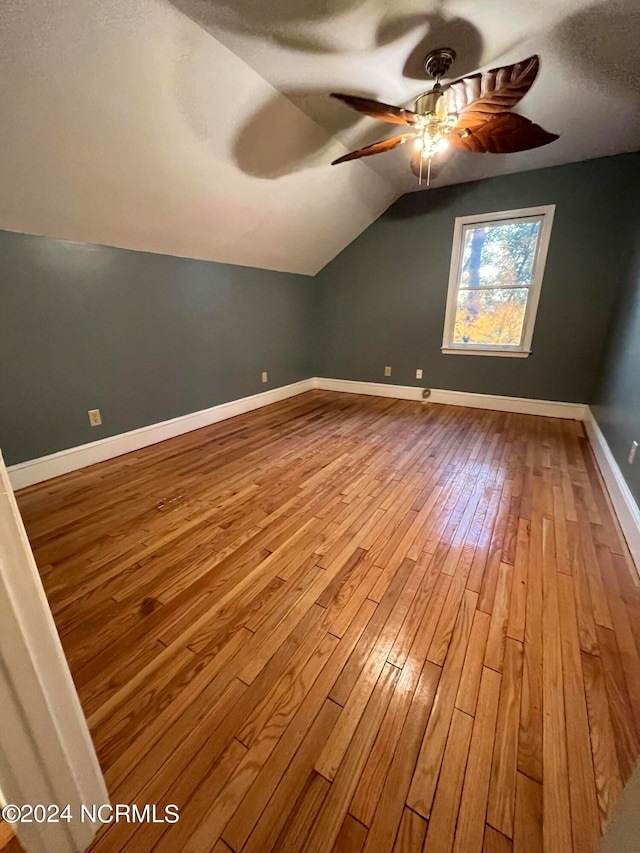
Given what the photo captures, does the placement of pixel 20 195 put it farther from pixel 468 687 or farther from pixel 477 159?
pixel 477 159

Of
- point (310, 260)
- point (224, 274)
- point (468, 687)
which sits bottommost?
point (468, 687)

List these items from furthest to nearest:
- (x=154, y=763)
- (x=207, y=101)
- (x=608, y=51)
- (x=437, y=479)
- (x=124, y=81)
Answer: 1. (x=437, y=479)
2. (x=207, y=101)
3. (x=608, y=51)
4. (x=124, y=81)
5. (x=154, y=763)

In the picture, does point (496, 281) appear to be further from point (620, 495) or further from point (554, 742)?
point (554, 742)

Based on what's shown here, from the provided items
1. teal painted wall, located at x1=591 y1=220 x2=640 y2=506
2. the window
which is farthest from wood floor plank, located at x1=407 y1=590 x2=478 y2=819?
the window

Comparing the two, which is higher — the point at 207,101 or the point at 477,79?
the point at 207,101

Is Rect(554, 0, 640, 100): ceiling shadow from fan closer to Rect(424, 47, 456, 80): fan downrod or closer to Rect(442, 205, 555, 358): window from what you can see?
Rect(424, 47, 456, 80): fan downrod

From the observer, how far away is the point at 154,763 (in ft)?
2.94

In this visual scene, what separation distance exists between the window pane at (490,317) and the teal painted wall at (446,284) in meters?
0.19

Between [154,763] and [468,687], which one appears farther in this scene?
[468,687]

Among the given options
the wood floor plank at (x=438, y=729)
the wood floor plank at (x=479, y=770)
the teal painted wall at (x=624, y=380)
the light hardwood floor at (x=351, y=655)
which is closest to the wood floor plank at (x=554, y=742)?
the light hardwood floor at (x=351, y=655)

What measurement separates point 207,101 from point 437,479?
9.04 ft

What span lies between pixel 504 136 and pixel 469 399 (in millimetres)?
2761

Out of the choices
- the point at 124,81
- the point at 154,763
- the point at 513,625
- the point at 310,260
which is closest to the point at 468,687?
the point at 513,625

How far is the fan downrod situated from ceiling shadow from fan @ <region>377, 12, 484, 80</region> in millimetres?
19
